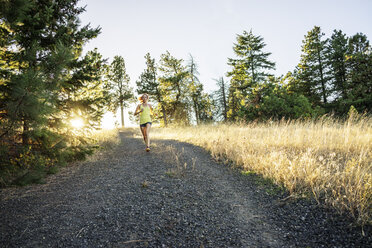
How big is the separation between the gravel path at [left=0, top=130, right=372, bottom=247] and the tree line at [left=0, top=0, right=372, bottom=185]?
2.72 feet

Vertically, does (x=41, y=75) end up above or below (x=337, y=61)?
below

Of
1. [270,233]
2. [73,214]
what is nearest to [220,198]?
[270,233]

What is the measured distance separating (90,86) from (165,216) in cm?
1366

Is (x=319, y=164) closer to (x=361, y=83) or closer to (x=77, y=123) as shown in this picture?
(x=77, y=123)

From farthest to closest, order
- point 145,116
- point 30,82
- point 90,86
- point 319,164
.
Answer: point 90,86 < point 145,116 < point 319,164 < point 30,82

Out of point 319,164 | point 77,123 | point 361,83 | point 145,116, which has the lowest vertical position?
point 319,164

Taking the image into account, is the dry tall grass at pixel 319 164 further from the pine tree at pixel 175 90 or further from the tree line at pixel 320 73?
the pine tree at pixel 175 90

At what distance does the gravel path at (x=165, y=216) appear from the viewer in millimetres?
2135

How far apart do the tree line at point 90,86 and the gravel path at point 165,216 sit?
2.72ft

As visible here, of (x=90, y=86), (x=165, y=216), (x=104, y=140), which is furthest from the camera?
(x=90, y=86)

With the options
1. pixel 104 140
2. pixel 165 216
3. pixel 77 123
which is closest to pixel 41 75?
pixel 165 216

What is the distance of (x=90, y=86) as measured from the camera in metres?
13.4

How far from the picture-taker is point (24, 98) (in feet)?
7.50

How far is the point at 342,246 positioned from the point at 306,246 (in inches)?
14.1
